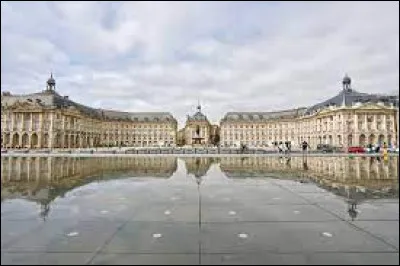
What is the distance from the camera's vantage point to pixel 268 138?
546 ft

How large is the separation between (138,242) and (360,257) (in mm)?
3654

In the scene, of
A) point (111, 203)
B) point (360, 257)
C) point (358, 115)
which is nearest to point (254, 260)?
point (360, 257)

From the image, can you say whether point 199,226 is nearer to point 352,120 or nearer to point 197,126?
point 352,120

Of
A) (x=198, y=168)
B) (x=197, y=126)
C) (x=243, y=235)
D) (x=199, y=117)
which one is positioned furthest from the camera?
(x=199, y=117)

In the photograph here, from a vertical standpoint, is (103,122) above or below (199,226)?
above

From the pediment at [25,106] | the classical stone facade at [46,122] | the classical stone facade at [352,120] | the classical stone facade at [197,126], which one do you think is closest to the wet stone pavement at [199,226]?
the classical stone facade at [352,120]

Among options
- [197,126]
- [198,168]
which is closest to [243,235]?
[198,168]

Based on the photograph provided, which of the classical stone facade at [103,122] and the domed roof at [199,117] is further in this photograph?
the domed roof at [199,117]

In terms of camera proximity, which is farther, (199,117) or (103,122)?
(199,117)

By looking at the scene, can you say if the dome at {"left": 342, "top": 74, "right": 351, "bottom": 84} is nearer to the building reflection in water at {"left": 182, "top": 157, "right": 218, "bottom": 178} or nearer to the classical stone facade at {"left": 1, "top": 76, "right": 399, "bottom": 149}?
the classical stone facade at {"left": 1, "top": 76, "right": 399, "bottom": 149}

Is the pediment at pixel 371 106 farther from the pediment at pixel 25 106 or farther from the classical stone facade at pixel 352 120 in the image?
the pediment at pixel 25 106

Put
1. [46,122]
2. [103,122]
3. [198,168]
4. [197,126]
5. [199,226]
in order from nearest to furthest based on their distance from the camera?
[199,226] → [198,168] → [46,122] → [103,122] → [197,126]

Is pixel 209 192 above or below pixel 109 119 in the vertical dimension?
below

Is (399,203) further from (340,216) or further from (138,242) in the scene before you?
(138,242)
